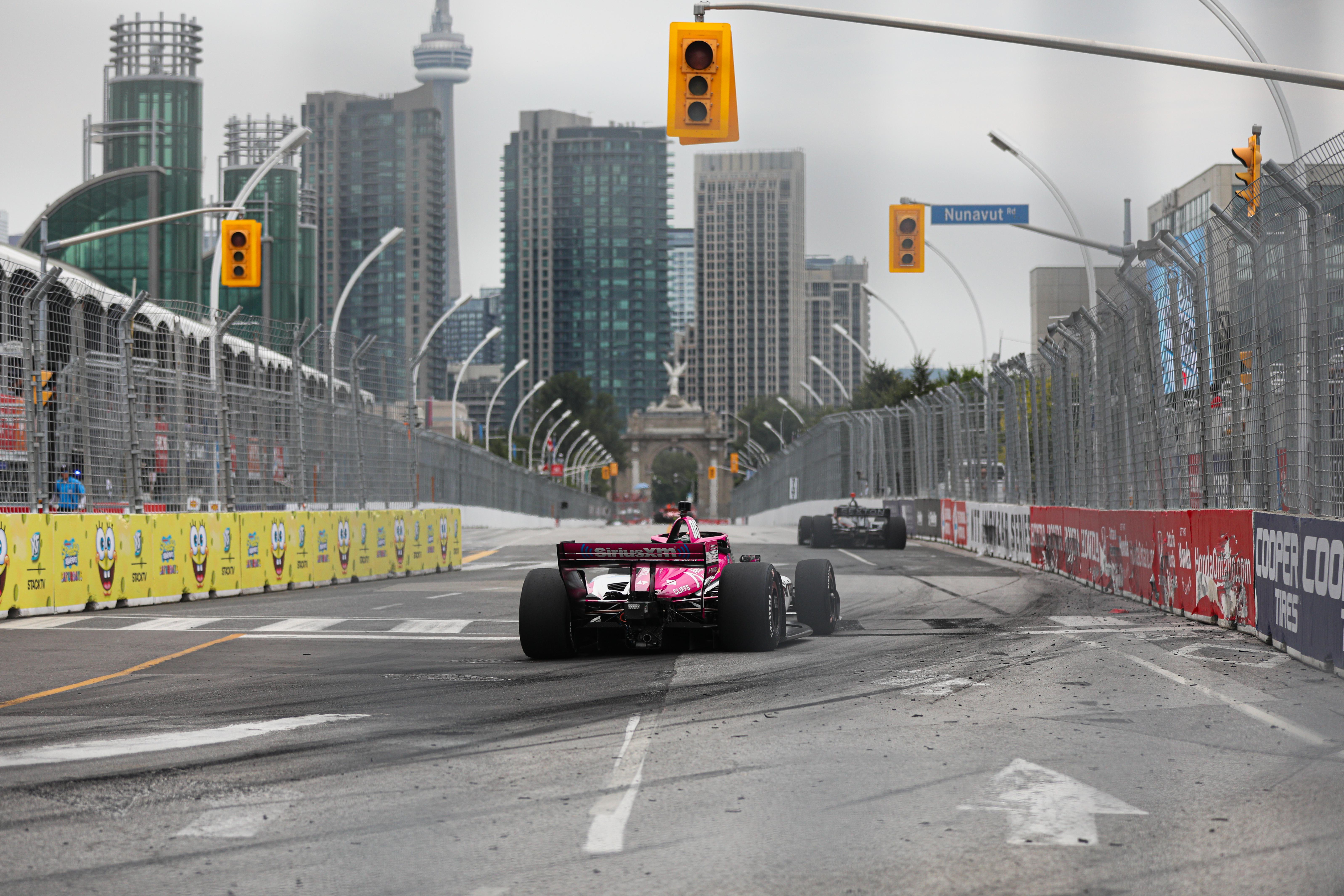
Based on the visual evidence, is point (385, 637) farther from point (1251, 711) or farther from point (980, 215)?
point (980, 215)

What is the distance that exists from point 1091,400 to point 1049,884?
16387 millimetres

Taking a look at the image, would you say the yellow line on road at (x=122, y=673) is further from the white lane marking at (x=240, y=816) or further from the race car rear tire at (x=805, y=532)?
the race car rear tire at (x=805, y=532)

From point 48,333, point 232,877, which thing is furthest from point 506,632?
point 232,877

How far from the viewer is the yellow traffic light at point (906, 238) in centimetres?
2438

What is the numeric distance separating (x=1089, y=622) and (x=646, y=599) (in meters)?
4.94

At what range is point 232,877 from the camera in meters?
5.07

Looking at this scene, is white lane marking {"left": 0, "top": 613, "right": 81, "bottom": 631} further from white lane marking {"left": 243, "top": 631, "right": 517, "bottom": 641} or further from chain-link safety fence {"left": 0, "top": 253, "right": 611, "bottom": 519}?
white lane marking {"left": 243, "top": 631, "right": 517, "bottom": 641}

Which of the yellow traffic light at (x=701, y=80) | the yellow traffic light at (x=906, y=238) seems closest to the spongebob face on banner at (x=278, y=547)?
the yellow traffic light at (x=701, y=80)

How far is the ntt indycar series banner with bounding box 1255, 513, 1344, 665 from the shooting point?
10.1 meters

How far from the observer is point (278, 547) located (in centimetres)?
2086

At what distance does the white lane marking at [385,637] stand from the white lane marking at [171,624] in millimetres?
981

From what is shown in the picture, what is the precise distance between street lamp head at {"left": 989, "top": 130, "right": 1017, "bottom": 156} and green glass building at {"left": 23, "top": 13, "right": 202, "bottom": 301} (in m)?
46.6

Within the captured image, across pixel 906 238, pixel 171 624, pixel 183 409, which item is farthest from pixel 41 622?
pixel 906 238

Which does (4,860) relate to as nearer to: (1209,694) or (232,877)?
(232,877)
